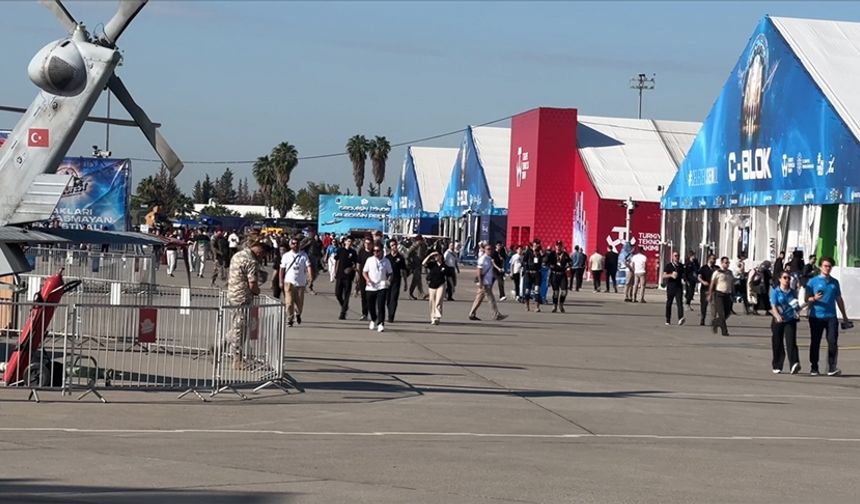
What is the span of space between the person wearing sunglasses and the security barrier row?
759cm

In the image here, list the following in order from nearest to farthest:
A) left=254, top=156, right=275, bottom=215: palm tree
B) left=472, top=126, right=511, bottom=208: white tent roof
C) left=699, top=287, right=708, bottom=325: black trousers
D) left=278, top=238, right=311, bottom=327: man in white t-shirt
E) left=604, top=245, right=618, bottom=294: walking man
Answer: left=278, top=238, right=311, bottom=327: man in white t-shirt
left=699, top=287, right=708, bottom=325: black trousers
left=604, top=245, right=618, bottom=294: walking man
left=472, top=126, right=511, bottom=208: white tent roof
left=254, top=156, right=275, bottom=215: palm tree

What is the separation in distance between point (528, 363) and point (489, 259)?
31.1ft

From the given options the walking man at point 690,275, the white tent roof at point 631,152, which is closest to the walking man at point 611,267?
the white tent roof at point 631,152

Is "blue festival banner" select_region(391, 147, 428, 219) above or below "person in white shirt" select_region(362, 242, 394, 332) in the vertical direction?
above

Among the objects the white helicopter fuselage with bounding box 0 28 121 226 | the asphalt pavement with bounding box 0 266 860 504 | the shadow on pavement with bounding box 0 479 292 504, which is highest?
the white helicopter fuselage with bounding box 0 28 121 226

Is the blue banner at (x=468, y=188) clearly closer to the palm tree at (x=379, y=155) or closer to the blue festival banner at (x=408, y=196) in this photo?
the blue festival banner at (x=408, y=196)

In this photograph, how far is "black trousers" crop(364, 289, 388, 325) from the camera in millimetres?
24417

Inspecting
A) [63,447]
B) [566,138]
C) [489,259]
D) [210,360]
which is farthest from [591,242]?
[63,447]

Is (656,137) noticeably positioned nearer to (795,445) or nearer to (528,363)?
(528,363)

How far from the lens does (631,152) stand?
5609 centimetres

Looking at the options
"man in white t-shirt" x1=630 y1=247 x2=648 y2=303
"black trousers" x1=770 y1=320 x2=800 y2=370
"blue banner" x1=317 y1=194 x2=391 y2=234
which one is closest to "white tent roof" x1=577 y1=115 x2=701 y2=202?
"man in white t-shirt" x1=630 y1=247 x2=648 y2=303

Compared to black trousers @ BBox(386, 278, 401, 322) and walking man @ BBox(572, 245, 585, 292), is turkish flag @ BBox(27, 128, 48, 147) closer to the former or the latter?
black trousers @ BBox(386, 278, 401, 322)

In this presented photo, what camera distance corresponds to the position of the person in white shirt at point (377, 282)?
952 inches

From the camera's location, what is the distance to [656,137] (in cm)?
5791
